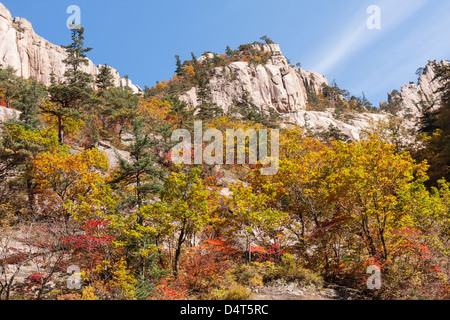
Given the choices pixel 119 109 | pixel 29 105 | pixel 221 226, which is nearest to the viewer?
pixel 221 226

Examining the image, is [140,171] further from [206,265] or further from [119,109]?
[119,109]

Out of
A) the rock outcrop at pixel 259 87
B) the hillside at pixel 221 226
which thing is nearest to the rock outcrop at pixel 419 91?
the rock outcrop at pixel 259 87

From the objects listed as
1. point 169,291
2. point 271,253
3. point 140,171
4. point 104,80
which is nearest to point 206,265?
point 169,291

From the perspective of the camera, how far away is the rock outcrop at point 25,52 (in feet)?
192

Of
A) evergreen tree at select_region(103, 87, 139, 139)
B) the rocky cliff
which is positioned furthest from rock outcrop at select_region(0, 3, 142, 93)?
evergreen tree at select_region(103, 87, 139, 139)

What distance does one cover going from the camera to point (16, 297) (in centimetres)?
965

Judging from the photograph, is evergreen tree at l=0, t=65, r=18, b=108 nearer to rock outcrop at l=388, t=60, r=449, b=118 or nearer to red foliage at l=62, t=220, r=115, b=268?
red foliage at l=62, t=220, r=115, b=268

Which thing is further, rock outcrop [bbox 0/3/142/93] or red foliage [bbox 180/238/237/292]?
rock outcrop [bbox 0/3/142/93]

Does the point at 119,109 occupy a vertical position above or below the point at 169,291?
above

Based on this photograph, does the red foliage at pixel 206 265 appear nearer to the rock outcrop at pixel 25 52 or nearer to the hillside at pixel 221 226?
the hillside at pixel 221 226

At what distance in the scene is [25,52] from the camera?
6262cm

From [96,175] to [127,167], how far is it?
6.46 ft

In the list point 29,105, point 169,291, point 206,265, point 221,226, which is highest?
point 29,105

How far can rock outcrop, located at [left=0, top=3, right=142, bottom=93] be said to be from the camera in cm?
5850
